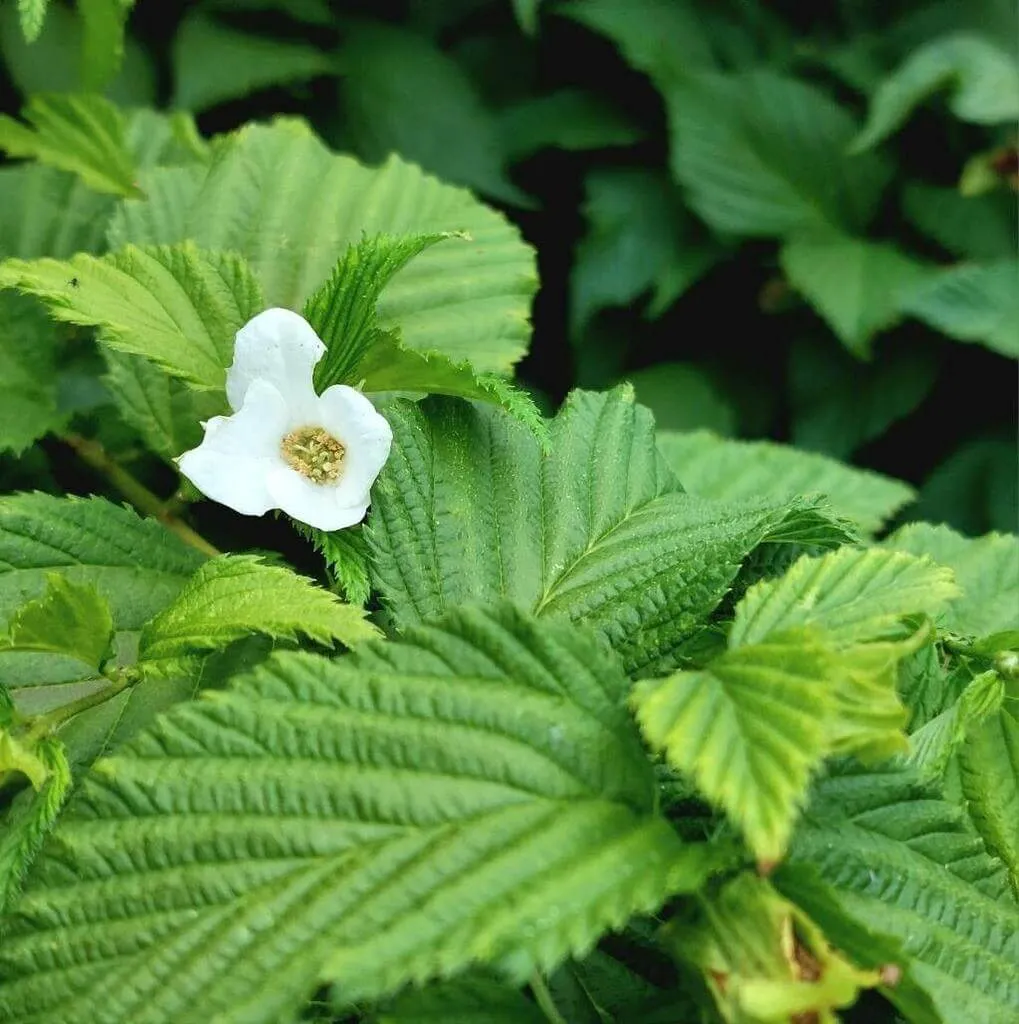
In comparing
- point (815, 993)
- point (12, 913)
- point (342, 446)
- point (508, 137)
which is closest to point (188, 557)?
point (342, 446)

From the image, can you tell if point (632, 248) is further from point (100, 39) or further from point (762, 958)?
point (762, 958)

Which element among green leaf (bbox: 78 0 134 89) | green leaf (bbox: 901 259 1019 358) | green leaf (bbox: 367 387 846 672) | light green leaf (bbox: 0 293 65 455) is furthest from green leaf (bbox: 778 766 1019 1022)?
green leaf (bbox: 901 259 1019 358)

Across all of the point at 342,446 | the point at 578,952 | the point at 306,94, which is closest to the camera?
the point at 578,952

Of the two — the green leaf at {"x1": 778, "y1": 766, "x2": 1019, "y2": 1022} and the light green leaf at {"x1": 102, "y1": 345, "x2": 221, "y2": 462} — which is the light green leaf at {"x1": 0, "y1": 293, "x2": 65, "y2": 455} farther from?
the green leaf at {"x1": 778, "y1": 766, "x2": 1019, "y2": 1022}

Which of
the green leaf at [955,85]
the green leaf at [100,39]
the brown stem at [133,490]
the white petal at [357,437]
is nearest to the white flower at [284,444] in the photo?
the white petal at [357,437]

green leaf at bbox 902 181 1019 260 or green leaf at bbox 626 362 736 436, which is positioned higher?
green leaf at bbox 902 181 1019 260

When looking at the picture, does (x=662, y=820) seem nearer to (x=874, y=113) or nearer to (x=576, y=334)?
(x=576, y=334)
